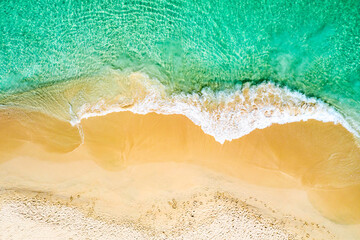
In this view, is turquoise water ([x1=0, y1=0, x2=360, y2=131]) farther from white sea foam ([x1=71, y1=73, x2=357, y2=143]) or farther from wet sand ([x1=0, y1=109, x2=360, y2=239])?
wet sand ([x1=0, y1=109, x2=360, y2=239])

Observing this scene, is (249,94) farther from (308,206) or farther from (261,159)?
(308,206)

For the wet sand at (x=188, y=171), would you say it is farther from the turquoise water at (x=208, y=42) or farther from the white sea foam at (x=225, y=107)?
the turquoise water at (x=208, y=42)

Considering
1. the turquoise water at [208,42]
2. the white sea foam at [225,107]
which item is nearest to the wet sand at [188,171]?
the white sea foam at [225,107]

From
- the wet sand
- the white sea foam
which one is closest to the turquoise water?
the white sea foam

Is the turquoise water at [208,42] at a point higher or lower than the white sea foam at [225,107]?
higher

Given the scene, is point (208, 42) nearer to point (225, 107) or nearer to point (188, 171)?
point (225, 107)

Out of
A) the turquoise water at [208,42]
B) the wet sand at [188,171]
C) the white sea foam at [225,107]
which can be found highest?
the turquoise water at [208,42]

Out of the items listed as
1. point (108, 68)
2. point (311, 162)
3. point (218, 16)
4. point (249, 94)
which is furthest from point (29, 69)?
point (311, 162)
